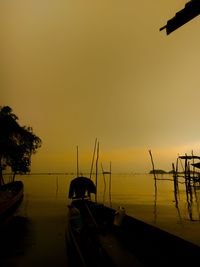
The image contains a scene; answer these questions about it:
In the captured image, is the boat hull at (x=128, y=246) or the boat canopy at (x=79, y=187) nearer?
the boat hull at (x=128, y=246)

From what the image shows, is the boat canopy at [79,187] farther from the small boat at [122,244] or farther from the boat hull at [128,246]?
the boat hull at [128,246]

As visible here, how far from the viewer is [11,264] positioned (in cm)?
968

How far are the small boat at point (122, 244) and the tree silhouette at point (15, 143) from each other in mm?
16758

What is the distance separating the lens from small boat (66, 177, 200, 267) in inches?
245

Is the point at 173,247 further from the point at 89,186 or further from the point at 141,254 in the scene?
the point at 89,186

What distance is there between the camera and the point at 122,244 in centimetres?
977

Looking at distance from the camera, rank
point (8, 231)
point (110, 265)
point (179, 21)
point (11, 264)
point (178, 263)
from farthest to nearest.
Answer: point (8, 231) < point (11, 264) < point (178, 263) < point (110, 265) < point (179, 21)

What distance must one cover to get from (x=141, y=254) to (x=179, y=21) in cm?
683

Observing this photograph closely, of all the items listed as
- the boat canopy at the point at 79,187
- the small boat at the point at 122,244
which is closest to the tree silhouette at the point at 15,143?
the boat canopy at the point at 79,187

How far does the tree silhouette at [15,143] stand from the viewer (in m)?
27.3

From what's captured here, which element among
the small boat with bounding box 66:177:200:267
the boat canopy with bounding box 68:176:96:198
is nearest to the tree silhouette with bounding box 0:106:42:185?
the boat canopy with bounding box 68:176:96:198

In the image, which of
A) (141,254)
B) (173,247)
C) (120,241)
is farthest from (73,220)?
(173,247)

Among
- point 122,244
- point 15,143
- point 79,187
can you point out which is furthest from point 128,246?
point 15,143

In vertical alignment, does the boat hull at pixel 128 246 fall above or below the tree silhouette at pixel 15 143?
below
